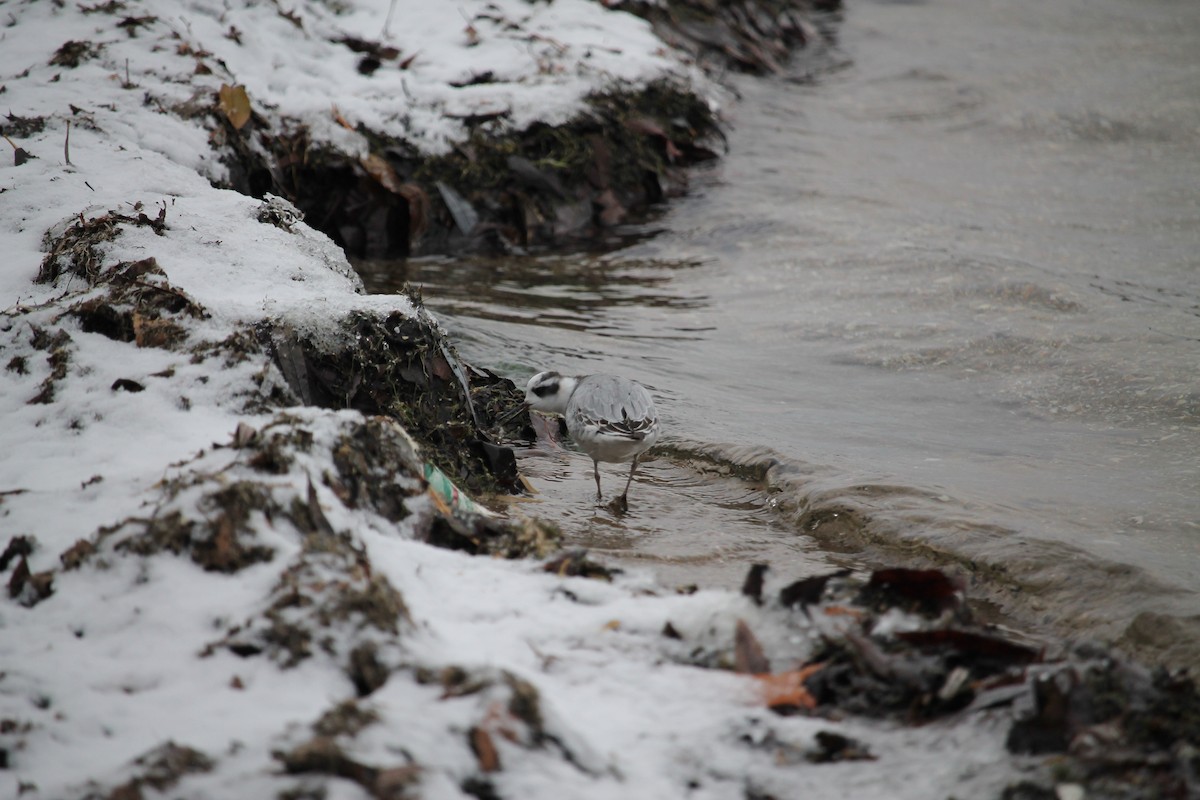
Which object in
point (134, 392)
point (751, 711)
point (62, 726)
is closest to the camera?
point (62, 726)

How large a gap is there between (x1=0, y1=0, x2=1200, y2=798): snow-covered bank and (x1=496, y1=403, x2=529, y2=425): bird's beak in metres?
1.30

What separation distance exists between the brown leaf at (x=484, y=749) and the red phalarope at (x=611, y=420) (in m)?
2.66

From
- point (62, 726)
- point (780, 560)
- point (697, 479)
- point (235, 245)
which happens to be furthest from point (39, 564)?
point (697, 479)

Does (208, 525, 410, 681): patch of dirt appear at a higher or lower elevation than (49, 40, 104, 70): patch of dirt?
lower

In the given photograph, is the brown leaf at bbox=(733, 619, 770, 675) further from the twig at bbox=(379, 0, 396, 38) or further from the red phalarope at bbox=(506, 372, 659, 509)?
the twig at bbox=(379, 0, 396, 38)

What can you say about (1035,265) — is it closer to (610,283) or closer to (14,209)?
(610,283)

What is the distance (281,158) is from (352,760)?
6.23 meters

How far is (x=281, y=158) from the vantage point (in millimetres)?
7359

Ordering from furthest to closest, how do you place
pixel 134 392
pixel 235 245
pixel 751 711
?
pixel 235 245 < pixel 134 392 < pixel 751 711

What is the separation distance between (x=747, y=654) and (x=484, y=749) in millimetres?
757

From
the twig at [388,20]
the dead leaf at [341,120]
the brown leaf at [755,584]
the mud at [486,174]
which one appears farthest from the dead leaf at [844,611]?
the twig at [388,20]

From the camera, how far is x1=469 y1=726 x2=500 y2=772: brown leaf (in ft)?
6.60

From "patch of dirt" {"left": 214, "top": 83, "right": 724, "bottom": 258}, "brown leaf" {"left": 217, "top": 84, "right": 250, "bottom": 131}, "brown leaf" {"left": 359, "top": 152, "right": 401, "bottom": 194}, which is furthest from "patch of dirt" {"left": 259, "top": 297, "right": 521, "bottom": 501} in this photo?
"brown leaf" {"left": 359, "top": 152, "right": 401, "bottom": 194}

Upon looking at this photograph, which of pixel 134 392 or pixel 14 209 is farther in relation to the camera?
pixel 14 209
